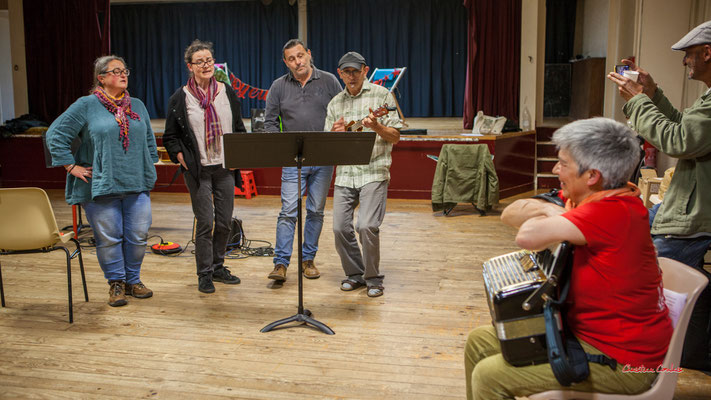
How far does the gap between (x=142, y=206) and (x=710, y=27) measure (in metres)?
3.11

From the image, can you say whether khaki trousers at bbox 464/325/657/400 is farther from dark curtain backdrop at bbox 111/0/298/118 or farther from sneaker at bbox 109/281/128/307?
dark curtain backdrop at bbox 111/0/298/118

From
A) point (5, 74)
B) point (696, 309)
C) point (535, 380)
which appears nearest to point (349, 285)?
point (696, 309)

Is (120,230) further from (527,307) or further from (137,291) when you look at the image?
(527,307)

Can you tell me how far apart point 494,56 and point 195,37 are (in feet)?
17.6

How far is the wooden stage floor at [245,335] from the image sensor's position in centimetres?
280

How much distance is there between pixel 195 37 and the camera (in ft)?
37.3

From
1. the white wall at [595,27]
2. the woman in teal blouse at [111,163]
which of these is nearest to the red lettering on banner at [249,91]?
the white wall at [595,27]

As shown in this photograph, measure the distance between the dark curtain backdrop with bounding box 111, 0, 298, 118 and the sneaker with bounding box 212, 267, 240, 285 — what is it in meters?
7.23

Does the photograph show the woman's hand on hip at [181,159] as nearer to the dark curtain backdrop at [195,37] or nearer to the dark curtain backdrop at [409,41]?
the dark curtain backdrop at [409,41]

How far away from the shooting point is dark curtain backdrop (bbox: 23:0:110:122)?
10.0 m

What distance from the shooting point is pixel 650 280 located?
1757mm

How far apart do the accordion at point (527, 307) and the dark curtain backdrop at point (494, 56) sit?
7.80 m

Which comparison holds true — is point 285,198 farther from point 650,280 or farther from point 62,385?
point 650,280

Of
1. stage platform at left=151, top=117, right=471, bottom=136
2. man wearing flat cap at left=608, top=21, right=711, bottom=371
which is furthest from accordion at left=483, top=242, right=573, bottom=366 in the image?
stage platform at left=151, top=117, right=471, bottom=136
